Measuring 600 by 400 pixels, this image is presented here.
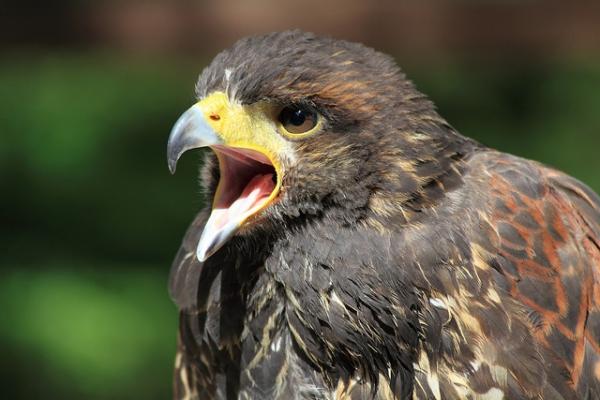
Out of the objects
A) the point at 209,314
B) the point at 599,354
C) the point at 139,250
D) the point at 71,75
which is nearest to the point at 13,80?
the point at 71,75

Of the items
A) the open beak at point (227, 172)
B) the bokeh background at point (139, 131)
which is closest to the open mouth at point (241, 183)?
the open beak at point (227, 172)

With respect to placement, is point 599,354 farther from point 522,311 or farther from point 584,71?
point 584,71

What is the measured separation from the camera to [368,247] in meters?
2.91

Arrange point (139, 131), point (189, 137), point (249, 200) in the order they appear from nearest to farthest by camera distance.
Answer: point (189, 137), point (249, 200), point (139, 131)

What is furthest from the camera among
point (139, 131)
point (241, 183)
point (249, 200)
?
point (139, 131)

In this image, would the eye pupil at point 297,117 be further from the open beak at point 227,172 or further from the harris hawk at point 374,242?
the open beak at point 227,172

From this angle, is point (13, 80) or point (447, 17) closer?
point (447, 17)

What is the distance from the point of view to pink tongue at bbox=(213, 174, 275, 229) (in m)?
2.93

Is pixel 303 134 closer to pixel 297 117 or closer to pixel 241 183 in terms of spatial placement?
pixel 297 117

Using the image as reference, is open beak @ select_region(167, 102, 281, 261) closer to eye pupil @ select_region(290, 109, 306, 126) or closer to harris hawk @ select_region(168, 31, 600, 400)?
harris hawk @ select_region(168, 31, 600, 400)

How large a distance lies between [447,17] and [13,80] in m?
4.29

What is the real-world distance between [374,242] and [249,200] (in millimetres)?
383

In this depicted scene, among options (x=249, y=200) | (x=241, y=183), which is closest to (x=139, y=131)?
(x=241, y=183)

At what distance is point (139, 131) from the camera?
8523 mm
